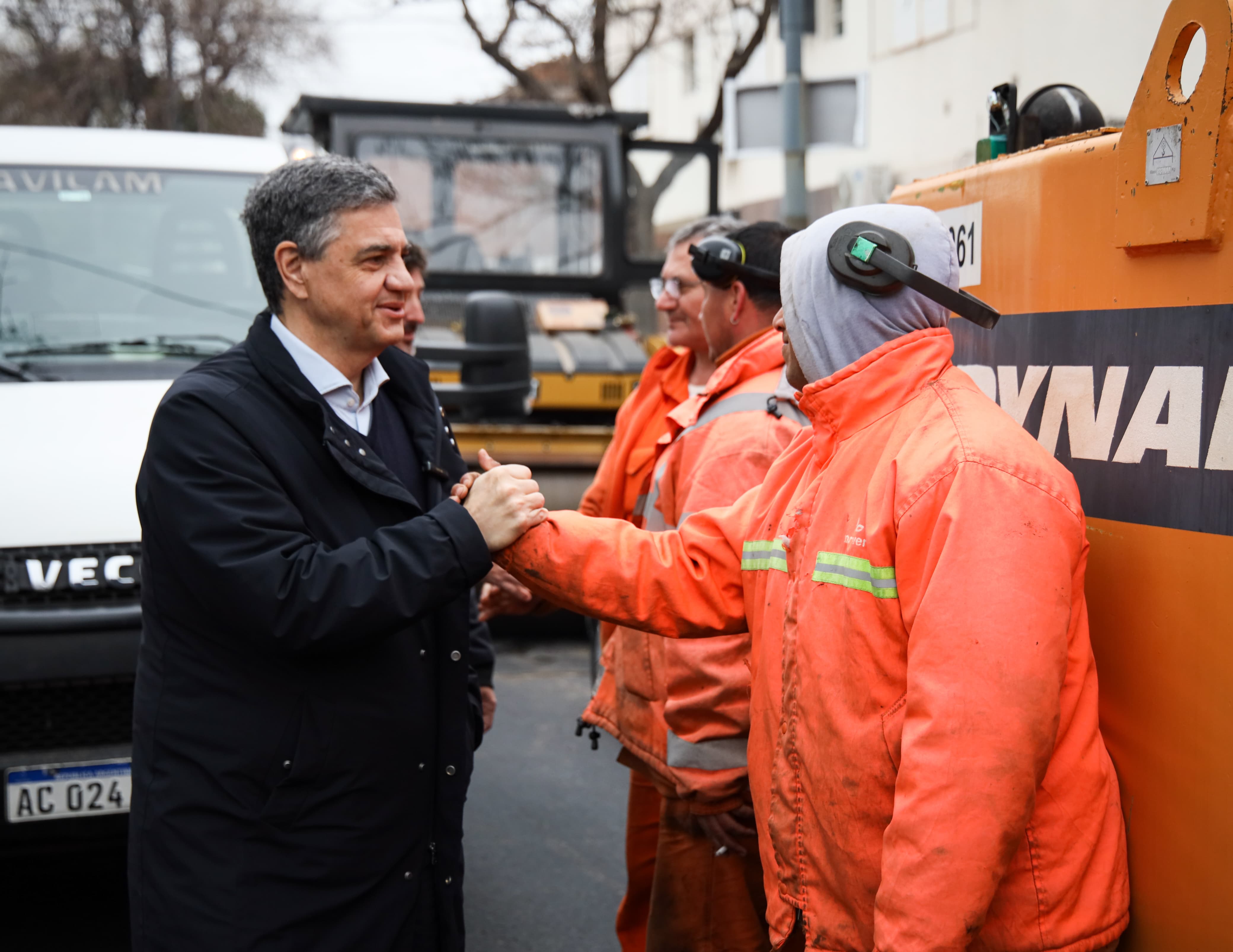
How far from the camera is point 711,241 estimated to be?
332 centimetres

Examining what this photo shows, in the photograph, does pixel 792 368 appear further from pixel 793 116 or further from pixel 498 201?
pixel 498 201

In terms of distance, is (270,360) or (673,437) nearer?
(270,360)

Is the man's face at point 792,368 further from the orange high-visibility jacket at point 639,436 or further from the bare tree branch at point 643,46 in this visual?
the bare tree branch at point 643,46

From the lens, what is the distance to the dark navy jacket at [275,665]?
2051mm

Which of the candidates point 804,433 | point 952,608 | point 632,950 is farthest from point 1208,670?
point 632,950

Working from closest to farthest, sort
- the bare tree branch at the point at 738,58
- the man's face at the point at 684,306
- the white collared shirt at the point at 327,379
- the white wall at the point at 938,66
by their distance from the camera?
the white collared shirt at the point at 327,379, the man's face at the point at 684,306, the white wall at the point at 938,66, the bare tree branch at the point at 738,58

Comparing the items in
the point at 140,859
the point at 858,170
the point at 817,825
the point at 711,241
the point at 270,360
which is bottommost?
the point at 140,859

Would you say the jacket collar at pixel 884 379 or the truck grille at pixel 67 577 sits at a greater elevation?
the jacket collar at pixel 884 379

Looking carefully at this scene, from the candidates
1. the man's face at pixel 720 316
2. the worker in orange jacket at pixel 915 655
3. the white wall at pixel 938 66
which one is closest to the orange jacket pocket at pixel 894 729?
the worker in orange jacket at pixel 915 655

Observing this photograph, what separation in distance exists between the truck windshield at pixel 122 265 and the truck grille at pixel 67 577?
45.3 inches

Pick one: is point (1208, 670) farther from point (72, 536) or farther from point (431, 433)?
point (72, 536)

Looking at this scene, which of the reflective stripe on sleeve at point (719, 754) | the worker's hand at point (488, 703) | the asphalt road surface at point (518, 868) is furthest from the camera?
the asphalt road surface at point (518, 868)

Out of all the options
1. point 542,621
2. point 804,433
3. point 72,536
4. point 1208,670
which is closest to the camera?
point 1208,670

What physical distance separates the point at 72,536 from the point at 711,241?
1.98 m
